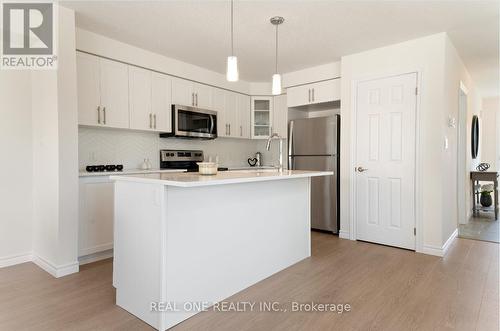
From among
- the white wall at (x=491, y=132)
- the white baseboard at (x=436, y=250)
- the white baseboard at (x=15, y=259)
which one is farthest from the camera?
the white wall at (x=491, y=132)

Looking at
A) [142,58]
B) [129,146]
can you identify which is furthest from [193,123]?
[142,58]

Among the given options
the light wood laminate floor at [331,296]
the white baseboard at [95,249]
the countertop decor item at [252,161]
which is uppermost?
the countertop decor item at [252,161]

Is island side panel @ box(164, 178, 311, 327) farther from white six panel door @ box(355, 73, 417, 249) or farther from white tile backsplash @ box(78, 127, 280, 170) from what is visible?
white tile backsplash @ box(78, 127, 280, 170)

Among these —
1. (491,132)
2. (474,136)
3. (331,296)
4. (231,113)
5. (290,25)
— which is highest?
(290,25)

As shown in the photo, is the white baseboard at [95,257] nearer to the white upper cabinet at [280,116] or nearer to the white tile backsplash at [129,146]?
the white tile backsplash at [129,146]

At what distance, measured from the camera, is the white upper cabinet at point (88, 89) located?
3117 millimetres

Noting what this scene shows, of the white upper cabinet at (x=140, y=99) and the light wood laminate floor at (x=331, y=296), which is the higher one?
the white upper cabinet at (x=140, y=99)

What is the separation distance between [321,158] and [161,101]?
2.34m

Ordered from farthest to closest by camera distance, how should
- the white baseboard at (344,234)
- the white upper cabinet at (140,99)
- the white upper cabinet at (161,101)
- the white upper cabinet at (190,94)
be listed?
the white upper cabinet at (190,94), the white baseboard at (344,234), the white upper cabinet at (161,101), the white upper cabinet at (140,99)

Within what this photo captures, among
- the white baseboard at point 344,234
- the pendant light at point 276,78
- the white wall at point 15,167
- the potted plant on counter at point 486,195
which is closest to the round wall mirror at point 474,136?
the potted plant on counter at point 486,195

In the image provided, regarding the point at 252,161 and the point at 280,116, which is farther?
the point at 252,161

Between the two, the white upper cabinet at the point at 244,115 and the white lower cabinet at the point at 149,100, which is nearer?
the white lower cabinet at the point at 149,100

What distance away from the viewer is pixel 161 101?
387 centimetres

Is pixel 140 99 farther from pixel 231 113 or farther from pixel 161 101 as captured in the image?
pixel 231 113
